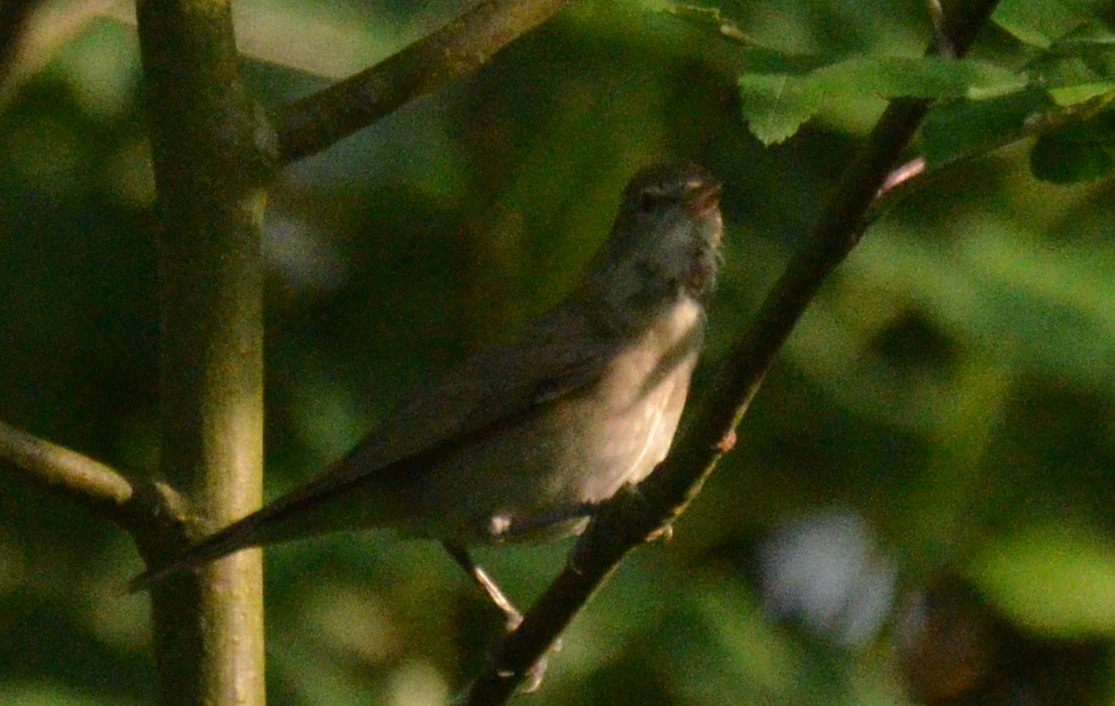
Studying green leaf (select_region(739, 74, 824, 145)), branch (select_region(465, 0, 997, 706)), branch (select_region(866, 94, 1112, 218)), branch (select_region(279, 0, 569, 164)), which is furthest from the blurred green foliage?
green leaf (select_region(739, 74, 824, 145))

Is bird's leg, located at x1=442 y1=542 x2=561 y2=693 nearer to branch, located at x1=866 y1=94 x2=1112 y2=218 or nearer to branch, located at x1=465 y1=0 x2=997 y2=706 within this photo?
branch, located at x1=465 y1=0 x2=997 y2=706

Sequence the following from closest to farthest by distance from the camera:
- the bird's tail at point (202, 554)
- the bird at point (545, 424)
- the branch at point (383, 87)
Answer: the bird's tail at point (202, 554), the branch at point (383, 87), the bird at point (545, 424)

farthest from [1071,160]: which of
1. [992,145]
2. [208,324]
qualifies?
[208,324]

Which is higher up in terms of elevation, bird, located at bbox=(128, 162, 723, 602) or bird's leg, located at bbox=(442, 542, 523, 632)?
bird, located at bbox=(128, 162, 723, 602)

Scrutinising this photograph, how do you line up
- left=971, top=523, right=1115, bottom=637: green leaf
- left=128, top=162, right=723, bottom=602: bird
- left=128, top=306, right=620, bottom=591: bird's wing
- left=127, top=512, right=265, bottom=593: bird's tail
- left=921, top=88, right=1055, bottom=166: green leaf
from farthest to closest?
left=971, top=523, right=1115, bottom=637: green leaf, left=128, top=162, right=723, bottom=602: bird, left=128, top=306, right=620, bottom=591: bird's wing, left=127, top=512, right=265, bottom=593: bird's tail, left=921, top=88, right=1055, bottom=166: green leaf

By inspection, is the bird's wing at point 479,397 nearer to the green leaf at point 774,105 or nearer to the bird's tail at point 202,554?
the bird's tail at point 202,554

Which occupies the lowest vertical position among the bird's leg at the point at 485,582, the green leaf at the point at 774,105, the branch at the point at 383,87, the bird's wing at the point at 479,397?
the bird's leg at the point at 485,582

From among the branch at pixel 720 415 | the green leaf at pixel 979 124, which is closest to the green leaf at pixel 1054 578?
the branch at pixel 720 415

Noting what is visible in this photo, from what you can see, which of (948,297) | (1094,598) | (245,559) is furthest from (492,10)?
(1094,598)
